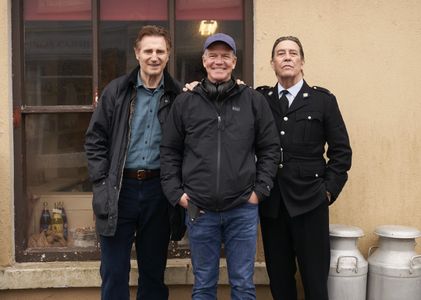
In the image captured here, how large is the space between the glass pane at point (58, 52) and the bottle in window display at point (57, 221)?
2.68 ft

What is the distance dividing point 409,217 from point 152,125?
211 centimetres

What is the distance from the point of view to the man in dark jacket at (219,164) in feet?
10.4

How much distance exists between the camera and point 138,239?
11.7 feet

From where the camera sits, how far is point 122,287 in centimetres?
353

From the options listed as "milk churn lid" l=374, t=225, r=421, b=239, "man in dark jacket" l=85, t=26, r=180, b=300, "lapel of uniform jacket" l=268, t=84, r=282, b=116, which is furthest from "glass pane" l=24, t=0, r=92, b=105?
"milk churn lid" l=374, t=225, r=421, b=239

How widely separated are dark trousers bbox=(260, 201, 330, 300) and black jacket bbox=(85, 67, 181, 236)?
984 mm

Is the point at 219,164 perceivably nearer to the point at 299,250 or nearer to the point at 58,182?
the point at 299,250

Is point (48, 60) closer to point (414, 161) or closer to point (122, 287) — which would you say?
point (122, 287)

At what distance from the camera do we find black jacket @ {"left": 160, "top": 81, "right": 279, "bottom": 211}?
3.17 meters

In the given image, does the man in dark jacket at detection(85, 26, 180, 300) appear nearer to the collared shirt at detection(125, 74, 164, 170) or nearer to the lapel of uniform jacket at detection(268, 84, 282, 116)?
the collared shirt at detection(125, 74, 164, 170)

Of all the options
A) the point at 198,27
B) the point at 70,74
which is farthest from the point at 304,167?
the point at 70,74

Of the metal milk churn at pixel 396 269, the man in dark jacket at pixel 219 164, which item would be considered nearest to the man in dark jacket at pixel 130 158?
the man in dark jacket at pixel 219 164

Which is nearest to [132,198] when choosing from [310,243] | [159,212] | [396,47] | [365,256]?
[159,212]

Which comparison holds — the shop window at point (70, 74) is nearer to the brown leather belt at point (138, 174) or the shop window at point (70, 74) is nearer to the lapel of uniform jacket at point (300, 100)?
the lapel of uniform jacket at point (300, 100)
